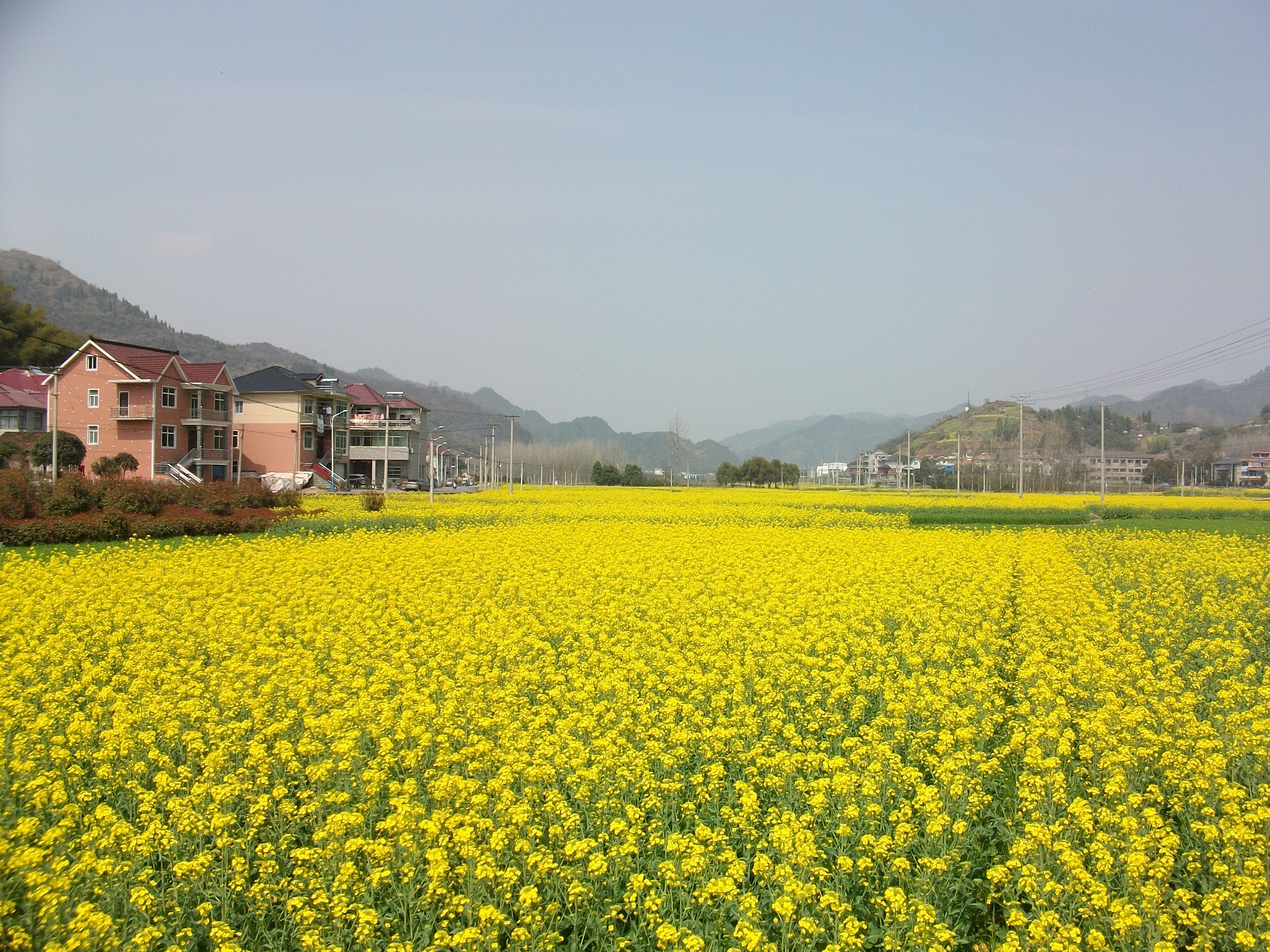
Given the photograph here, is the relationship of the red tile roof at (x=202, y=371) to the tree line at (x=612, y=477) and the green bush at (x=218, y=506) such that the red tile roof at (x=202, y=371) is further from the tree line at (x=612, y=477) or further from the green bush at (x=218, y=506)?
the tree line at (x=612, y=477)

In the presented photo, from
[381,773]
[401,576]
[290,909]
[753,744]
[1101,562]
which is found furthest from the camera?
[1101,562]

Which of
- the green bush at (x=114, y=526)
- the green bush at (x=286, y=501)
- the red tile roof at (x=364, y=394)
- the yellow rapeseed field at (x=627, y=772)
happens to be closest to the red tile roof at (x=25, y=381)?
the red tile roof at (x=364, y=394)

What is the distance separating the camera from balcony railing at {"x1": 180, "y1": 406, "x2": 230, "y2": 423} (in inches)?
1973

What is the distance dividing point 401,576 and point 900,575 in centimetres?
824

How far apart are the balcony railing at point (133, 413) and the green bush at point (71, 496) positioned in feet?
80.4

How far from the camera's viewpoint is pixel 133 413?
4647 cm

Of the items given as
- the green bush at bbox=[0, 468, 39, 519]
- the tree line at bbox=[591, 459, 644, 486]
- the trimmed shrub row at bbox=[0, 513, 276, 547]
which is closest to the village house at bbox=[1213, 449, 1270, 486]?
the tree line at bbox=[591, 459, 644, 486]

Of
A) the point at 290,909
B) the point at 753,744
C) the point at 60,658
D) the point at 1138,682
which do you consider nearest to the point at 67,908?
the point at 290,909

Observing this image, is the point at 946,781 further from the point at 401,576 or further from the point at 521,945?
the point at 401,576

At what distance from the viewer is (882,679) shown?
793 cm

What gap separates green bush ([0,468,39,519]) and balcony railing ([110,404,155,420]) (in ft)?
81.7

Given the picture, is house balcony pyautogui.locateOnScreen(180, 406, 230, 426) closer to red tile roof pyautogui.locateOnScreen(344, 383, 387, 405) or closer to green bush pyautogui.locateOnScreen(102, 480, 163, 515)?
red tile roof pyautogui.locateOnScreen(344, 383, 387, 405)

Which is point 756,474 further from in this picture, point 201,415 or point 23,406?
point 23,406

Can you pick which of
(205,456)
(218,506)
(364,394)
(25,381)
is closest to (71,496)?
(218,506)
